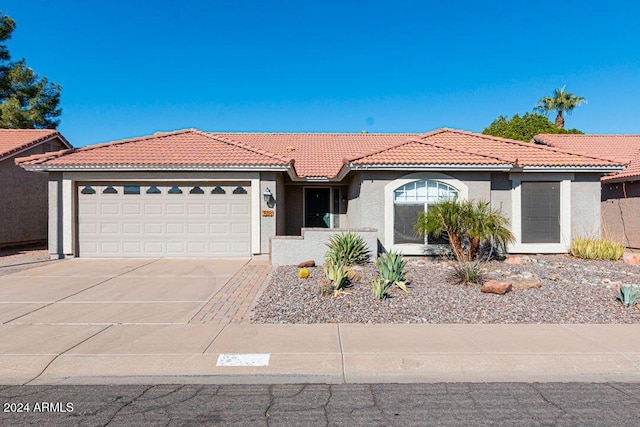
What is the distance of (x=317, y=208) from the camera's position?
60.2 ft

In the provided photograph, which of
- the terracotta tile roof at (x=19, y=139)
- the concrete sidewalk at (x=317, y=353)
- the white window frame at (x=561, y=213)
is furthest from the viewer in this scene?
the terracotta tile roof at (x=19, y=139)

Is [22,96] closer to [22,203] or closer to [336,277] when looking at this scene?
[22,203]

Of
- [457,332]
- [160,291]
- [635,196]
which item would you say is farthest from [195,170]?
[635,196]

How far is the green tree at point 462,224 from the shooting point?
11820 millimetres

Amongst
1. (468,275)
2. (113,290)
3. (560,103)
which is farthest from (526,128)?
(113,290)

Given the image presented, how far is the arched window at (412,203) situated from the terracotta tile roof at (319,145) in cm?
415

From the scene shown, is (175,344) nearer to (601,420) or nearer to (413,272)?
(601,420)

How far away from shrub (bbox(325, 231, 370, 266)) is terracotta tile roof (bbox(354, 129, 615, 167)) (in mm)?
2512

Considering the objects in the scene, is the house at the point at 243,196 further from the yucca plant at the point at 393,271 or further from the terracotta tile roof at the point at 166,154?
the yucca plant at the point at 393,271

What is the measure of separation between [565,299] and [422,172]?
6.09 meters

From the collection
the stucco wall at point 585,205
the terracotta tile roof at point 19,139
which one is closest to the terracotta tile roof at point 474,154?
the stucco wall at point 585,205

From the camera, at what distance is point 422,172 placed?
43.7 ft

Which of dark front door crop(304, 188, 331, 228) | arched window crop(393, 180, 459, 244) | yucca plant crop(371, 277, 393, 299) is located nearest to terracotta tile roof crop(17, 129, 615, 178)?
arched window crop(393, 180, 459, 244)

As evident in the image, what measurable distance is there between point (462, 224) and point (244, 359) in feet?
27.6
